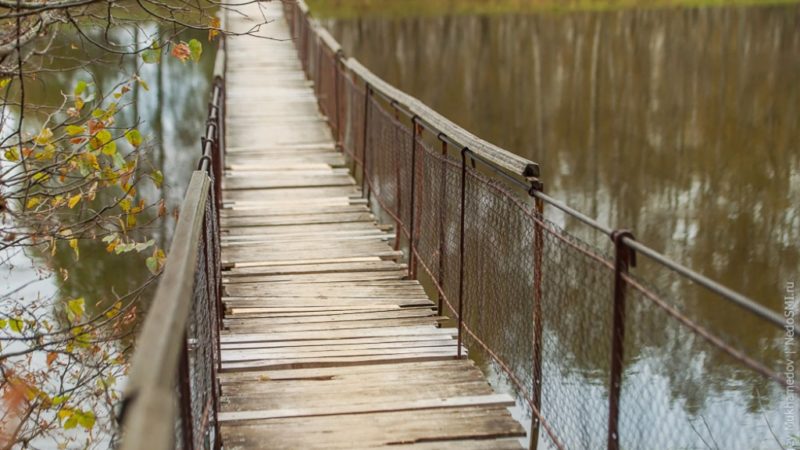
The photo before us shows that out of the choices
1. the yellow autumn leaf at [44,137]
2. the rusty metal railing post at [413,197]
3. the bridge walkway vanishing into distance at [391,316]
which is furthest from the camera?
the rusty metal railing post at [413,197]

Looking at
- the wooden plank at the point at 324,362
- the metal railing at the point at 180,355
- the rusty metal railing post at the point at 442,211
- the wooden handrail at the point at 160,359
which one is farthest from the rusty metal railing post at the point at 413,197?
the wooden handrail at the point at 160,359

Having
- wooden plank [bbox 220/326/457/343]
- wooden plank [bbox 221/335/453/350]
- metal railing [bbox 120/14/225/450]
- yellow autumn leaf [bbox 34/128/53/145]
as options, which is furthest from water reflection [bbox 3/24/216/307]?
metal railing [bbox 120/14/225/450]

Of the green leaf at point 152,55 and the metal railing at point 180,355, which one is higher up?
the green leaf at point 152,55

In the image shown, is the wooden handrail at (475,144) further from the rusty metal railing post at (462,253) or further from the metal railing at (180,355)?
the metal railing at (180,355)

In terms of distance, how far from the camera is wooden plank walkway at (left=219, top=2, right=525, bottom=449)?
4.96 metres

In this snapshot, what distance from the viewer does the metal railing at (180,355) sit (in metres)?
2.13

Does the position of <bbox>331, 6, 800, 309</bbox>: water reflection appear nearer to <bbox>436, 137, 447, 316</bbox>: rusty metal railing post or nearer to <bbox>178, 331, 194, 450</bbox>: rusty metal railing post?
<bbox>436, 137, 447, 316</bbox>: rusty metal railing post

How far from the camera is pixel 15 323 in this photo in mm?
5008

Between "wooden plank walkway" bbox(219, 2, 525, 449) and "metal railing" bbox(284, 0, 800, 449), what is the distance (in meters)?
0.27

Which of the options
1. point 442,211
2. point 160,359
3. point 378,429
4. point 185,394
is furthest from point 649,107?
point 160,359

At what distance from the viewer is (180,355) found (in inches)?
129

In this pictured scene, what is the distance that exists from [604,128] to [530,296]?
56.7 ft

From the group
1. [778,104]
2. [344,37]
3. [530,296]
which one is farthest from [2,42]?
[344,37]

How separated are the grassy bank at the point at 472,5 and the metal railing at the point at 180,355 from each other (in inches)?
1335
